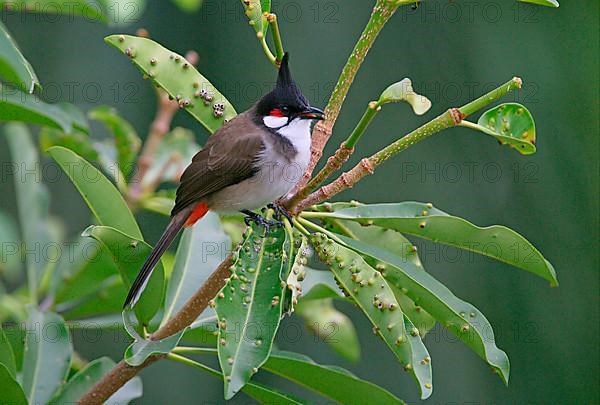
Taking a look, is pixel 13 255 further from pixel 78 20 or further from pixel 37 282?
pixel 78 20

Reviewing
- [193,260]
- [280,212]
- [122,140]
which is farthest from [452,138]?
[280,212]

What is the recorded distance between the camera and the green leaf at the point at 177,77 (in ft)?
5.09

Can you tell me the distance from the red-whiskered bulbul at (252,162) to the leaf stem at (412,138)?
1.53 ft

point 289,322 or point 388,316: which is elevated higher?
point 388,316

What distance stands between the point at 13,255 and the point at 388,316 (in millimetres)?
1409

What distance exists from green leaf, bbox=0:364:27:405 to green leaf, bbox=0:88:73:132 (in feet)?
1.60

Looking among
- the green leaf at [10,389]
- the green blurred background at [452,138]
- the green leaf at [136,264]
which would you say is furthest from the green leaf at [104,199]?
the green blurred background at [452,138]

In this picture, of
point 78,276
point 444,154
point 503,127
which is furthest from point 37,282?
point 444,154

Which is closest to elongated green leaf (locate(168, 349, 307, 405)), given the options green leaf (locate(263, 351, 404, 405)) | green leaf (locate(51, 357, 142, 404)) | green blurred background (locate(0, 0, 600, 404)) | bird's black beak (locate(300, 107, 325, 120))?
green leaf (locate(263, 351, 404, 405))

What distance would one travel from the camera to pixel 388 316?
1359 millimetres

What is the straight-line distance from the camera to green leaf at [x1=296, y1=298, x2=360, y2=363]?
2152 mm

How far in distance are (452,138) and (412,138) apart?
6.30ft

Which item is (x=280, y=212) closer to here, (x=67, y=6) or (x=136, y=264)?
(x=136, y=264)

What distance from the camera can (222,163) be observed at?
197cm
